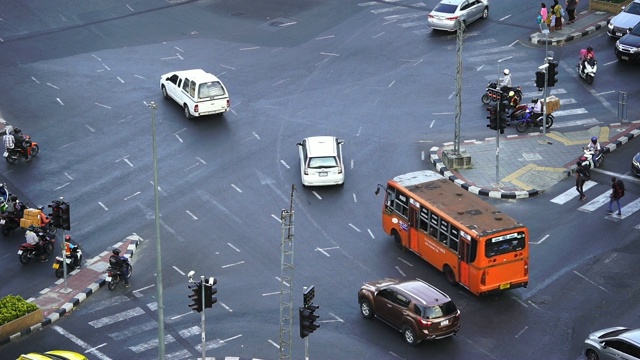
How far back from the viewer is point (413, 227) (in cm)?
4369

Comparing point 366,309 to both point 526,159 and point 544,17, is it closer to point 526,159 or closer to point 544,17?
point 526,159

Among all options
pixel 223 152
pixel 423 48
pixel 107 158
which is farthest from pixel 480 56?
pixel 107 158

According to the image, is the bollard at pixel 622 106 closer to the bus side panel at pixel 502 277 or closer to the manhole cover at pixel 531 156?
the manhole cover at pixel 531 156

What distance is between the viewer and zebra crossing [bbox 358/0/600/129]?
184 feet

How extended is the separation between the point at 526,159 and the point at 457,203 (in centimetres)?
1026

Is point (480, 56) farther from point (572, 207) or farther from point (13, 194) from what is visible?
point (13, 194)

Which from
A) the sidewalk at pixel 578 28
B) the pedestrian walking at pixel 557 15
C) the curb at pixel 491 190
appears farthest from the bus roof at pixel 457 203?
the pedestrian walking at pixel 557 15

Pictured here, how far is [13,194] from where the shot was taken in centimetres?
5041

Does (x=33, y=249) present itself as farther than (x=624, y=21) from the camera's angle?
No

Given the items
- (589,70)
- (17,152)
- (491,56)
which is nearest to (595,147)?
(589,70)

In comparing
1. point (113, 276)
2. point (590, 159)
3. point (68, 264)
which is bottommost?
point (68, 264)

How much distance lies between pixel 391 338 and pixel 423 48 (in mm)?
28114

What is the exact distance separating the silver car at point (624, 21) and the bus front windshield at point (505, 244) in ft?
82.8

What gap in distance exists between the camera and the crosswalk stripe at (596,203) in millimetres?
47188
